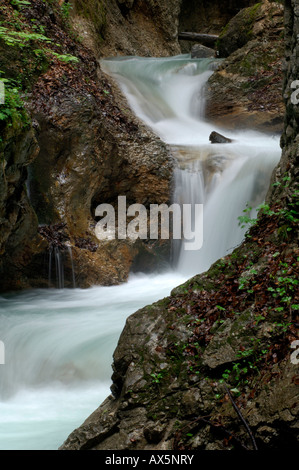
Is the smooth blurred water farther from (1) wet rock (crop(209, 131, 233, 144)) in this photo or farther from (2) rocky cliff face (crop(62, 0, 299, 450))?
(1) wet rock (crop(209, 131, 233, 144))

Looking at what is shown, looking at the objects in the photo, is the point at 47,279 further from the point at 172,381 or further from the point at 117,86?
the point at 117,86

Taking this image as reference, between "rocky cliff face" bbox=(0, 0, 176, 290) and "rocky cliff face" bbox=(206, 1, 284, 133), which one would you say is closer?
"rocky cliff face" bbox=(0, 0, 176, 290)

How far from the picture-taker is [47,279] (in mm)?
8195

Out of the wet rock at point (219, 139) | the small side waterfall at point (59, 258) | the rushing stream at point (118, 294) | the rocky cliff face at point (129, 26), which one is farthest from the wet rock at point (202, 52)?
the small side waterfall at point (59, 258)

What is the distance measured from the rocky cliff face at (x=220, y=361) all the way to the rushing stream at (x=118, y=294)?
1.44m

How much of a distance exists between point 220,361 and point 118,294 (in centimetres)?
502

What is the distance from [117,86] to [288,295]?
10343 mm

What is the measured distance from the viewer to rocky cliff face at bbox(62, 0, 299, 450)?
108 inches

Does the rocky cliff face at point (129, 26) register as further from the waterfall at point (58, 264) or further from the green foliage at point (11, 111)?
the green foliage at point (11, 111)

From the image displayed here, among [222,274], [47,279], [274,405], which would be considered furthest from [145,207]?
[274,405]

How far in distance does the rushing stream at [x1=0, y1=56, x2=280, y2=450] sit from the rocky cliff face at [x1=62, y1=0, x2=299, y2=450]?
1438 mm

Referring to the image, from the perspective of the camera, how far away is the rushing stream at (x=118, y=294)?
4891mm

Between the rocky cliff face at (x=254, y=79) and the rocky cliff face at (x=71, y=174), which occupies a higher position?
the rocky cliff face at (x=254, y=79)

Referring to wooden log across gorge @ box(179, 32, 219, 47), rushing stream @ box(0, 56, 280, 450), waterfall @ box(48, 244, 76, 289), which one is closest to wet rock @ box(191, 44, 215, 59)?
rushing stream @ box(0, 56, 280, 450)
